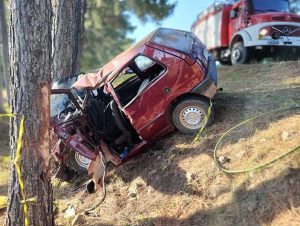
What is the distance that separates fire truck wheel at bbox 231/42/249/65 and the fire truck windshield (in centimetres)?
105

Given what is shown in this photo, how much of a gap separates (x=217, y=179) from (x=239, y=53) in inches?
301

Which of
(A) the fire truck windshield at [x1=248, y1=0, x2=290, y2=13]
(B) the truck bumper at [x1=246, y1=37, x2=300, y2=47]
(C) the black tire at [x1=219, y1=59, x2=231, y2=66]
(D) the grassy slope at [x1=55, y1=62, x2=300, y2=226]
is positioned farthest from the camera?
(C) the black tire at [x1=219, y1=59, x2=231, y2=66]

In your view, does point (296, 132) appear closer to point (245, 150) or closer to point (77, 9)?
point (245, 150)

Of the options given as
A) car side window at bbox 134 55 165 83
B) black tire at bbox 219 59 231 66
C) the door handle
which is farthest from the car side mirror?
the door handle

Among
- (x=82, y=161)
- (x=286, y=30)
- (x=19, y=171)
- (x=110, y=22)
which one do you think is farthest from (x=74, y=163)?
(x=110, y=22)

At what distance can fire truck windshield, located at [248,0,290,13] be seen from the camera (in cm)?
1306

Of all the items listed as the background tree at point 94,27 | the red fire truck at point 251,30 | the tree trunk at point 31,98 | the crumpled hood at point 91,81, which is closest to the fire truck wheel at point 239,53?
the red fire truck at point 251,30

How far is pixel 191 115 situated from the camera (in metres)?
7.62

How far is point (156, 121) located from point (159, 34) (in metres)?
1.62

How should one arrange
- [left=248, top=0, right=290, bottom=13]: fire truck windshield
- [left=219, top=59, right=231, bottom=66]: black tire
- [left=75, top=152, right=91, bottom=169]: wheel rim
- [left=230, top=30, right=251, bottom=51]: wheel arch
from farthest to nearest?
[left=219, top=59, right=231, bottom=66]: black tire < [left=248, top=0, right=290, bottom=13]: fire truck windshield < [left=230, top=30, right=251, bottom=51]: wheel arch < [left=75, top=152, right=91, bottom=169]: wheel rim

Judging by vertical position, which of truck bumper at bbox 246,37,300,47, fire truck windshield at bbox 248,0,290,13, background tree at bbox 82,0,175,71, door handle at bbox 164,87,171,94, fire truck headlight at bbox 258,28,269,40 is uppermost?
A: fire truck windshield at bbox 248,0,290,13

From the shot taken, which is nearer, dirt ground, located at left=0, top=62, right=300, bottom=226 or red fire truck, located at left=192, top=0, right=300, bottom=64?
dirt ground, located at left=0, top=62, right=300, bottom=226

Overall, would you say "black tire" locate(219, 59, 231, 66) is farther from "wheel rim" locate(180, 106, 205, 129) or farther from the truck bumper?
"wheel rim" locate(180, 106, 205, 129)

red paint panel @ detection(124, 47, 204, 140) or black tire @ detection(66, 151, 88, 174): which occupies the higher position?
red paint panel @ detection(124, 47, 204, 140)
